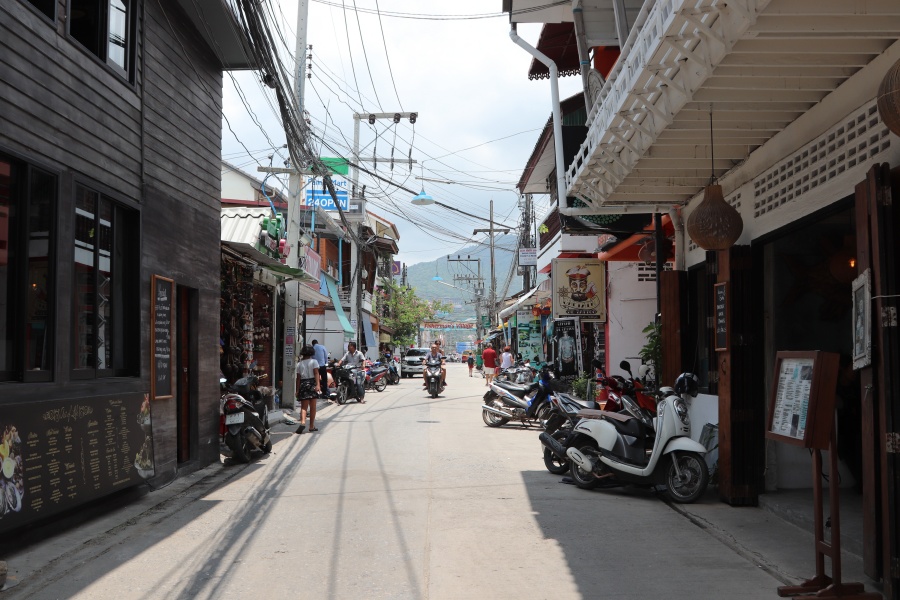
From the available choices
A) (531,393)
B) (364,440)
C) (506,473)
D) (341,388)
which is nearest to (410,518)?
(506,473)

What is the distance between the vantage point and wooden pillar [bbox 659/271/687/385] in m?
9.68

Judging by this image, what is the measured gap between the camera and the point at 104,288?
26.3ft

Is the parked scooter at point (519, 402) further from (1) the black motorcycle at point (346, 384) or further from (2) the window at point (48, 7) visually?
(2) the window at point (48, 7)

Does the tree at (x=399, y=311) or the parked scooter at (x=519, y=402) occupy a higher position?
the tree at (x=399, y=311)

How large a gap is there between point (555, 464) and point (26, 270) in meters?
6.36

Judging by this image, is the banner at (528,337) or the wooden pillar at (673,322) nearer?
the wooden pillar at (673,322)

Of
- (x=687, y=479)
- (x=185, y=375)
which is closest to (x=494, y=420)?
(x=185, y=375)

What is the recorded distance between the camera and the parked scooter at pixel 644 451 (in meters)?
8.16

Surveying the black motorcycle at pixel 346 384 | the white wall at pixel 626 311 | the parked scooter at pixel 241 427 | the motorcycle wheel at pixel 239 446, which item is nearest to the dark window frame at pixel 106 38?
the parked scooter at pixel 241 427

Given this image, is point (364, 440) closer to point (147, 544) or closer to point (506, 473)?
point (506, 473)

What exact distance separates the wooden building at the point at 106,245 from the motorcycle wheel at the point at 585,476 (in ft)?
14.9

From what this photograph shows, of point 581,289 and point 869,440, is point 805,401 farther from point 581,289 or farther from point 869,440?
point 581,289

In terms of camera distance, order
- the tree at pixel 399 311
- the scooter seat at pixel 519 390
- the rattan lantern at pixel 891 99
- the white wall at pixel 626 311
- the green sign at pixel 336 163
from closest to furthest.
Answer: the rattan lantern at pixel 891 99
the scooter seat at pixel 519 390
the white wall at pixel 626 311
the green sign at pixel 336 163
the tree at pixel 399 311

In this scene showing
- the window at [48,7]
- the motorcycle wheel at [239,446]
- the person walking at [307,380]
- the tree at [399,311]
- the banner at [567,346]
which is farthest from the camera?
the tree at [399,311]
